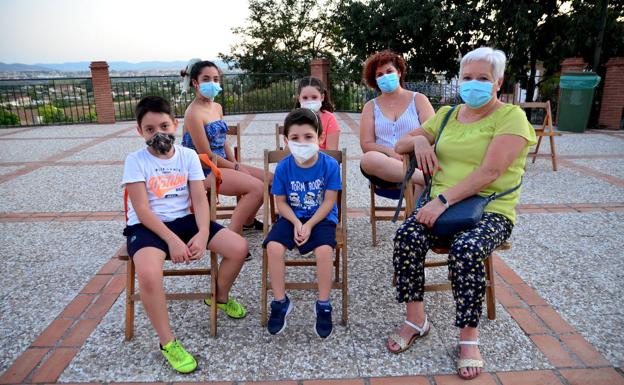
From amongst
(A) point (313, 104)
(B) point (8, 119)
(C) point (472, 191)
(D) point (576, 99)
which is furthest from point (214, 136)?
(B) point (8, 119)

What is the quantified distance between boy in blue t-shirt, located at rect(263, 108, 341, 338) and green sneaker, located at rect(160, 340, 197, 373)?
481 mm

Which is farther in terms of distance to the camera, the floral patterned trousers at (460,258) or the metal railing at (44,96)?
the metal railing at (44,96)

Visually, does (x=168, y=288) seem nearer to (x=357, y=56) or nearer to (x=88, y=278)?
(x=88, y=278)

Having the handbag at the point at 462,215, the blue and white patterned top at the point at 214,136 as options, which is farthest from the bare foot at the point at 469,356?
the blue and white patterned top at the point at 214,136

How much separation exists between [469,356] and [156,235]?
5.94 ft

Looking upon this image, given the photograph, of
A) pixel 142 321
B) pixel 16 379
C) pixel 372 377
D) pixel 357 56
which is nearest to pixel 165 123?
pixel 142 321

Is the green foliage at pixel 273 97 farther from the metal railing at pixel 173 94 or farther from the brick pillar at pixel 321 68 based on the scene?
the brick pillar at pixel 321 68

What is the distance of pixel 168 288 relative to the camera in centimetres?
322

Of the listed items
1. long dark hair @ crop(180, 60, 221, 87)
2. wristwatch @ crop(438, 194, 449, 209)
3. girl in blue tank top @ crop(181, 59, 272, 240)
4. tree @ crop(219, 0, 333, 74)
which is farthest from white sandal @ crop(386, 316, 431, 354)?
tree @ crop(219, 0, 333, 74)

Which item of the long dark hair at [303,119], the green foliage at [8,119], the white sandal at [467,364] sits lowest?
the white sandal at [467,364]

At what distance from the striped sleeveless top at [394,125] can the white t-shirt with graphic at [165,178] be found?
1.75 metres

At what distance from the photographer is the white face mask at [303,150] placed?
277 cm

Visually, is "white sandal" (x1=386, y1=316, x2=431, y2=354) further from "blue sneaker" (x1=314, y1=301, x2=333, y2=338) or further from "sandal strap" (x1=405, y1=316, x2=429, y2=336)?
"blue sneaker" (x1=314, y1=301, x2=333, y2=338)

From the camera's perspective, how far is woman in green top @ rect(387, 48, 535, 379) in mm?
2295
